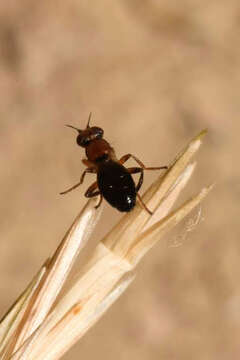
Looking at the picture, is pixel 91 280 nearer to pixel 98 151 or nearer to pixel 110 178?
pixel 110 178

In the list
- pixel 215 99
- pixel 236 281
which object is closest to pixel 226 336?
pixel 236 281

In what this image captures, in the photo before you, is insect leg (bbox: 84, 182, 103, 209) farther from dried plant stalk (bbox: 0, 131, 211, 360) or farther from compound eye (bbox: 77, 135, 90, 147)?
compound eye (bbox: 77, 135, 90, 147)

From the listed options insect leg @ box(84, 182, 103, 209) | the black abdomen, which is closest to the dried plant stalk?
insect leg @ box(84, 182, 103, 209)

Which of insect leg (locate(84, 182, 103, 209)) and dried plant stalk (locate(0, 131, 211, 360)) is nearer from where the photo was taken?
dried plant stalk (locate(0, 131, 211, 360))

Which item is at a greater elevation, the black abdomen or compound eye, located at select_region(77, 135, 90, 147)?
compound eye, located at select_region(77, 135, 90, 147)

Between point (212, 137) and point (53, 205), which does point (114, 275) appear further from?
point (212, 137)

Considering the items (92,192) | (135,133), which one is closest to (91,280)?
(92,192)

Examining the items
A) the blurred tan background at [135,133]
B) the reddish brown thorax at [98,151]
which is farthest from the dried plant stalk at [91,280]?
the blurred tan background at [135,133]
